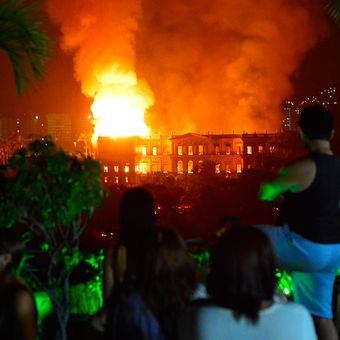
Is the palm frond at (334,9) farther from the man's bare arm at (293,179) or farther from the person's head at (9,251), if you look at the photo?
the person's head at (9,251)

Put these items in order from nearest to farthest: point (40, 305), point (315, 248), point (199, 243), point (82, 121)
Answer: point (315, 248) < point (40, 305) < point (199, 243) < point (82, 121)

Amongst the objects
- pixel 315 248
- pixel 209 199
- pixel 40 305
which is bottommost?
pixel 209 199

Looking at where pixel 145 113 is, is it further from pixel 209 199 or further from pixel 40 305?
pixel 40 305

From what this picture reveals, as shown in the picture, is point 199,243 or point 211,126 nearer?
point 199,243

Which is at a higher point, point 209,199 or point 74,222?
point 74,222

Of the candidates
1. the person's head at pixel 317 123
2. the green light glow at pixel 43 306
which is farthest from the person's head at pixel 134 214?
the green light glow at pixel 43 306

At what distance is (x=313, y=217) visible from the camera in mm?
3748

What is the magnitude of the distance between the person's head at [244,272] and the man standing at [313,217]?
1.10m

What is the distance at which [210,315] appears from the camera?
2709 mm

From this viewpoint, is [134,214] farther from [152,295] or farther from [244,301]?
[244,301]

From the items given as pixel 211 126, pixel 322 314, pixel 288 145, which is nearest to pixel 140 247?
pixel 322 314

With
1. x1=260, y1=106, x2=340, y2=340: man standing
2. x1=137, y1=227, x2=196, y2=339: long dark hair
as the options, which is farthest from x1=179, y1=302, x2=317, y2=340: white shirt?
x1=260, y1=106, x2=340, y2=340: man standing

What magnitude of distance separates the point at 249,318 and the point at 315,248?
1.24 metres

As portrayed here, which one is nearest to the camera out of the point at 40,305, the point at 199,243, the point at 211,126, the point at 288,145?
the point at 40,305
